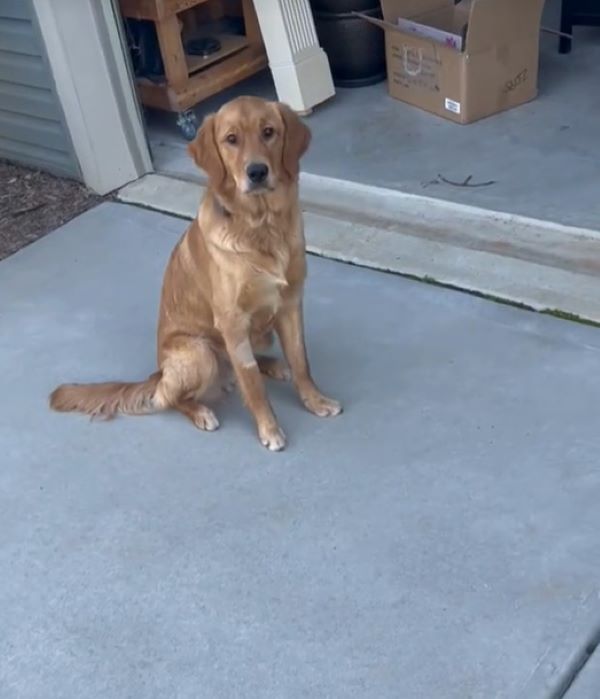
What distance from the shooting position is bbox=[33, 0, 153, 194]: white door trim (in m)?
4.08

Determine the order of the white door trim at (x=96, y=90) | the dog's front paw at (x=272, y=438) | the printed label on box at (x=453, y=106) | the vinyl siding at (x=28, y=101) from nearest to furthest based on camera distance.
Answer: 1. the dog's front paw at (x=272, y=438)
2. the white door trim at (x=96, y=90)
3. the vinyl siding at (x=28, y=101)
4. the printed label on box at (x=453, y=106)

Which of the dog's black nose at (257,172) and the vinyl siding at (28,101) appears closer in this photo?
the dog's black nose at (257,172)

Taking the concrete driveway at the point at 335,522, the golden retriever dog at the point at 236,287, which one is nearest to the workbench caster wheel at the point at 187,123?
the concrete driveway at the point at 335,522

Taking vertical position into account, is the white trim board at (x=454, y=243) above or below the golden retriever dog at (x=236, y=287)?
below

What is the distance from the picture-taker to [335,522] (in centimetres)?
248

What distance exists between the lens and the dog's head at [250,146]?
8.04 feet

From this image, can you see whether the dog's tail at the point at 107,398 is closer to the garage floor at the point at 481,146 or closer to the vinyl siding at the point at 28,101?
the garage floor at the point at 481,146

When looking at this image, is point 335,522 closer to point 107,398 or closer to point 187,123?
point 107,398

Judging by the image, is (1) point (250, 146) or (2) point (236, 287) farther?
(2) point (236, 287)

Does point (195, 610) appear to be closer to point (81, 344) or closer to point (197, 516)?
point (197, 516)

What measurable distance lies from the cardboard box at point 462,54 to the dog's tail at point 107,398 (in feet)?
6.93

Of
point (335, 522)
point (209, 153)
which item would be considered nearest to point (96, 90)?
point (209, 153)

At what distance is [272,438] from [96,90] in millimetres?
2126

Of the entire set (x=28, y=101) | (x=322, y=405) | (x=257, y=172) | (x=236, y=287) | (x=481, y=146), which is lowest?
(x=481, y=146)
